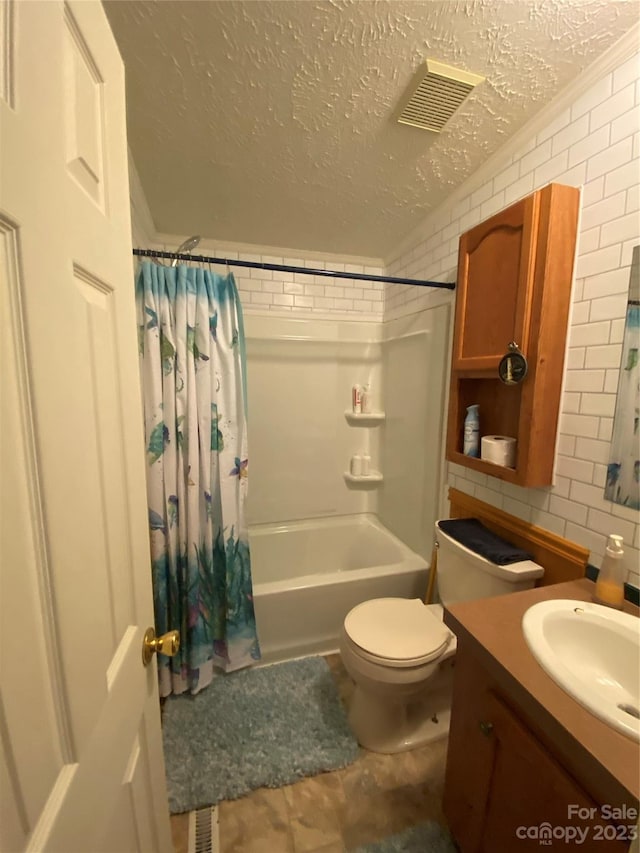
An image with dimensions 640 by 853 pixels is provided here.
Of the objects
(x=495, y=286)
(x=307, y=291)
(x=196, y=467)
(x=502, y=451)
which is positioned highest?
(x=307, y=291)

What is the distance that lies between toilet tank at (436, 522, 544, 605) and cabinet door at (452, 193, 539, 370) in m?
0.71

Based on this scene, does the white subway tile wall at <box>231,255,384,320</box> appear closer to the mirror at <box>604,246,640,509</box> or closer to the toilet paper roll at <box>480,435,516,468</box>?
the toilet paper roll at <box>480,435,516,468</box>

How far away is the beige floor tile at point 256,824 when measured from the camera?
3.70 feet

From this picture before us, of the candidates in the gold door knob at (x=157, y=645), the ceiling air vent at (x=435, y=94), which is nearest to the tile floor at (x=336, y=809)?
the gold door knob at (x=157, y=645)

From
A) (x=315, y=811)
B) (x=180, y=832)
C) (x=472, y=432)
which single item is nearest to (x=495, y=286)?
(x=472, y=432)

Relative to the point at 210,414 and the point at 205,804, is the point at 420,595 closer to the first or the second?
the point at 205,804

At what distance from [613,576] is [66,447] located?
1.29 meters

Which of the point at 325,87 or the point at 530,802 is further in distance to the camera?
the point at 325,87

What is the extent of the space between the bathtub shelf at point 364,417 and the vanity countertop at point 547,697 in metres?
1.58

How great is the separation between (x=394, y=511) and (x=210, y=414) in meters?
1.41

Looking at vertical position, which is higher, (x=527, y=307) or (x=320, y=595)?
(x=527, y=307)

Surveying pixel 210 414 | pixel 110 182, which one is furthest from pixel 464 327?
pixel 110 182

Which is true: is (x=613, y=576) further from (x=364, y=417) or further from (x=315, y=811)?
(x=364, y=417)

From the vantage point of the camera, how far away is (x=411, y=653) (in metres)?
1.30
